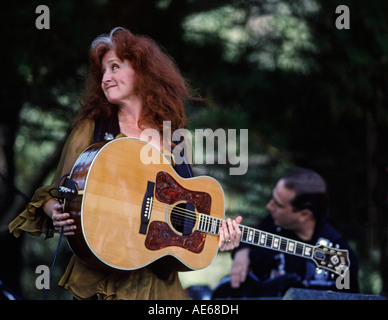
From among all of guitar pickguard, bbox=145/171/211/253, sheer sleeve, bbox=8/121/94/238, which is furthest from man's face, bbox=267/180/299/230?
sheer sleeve, bbox=8/121/94/238

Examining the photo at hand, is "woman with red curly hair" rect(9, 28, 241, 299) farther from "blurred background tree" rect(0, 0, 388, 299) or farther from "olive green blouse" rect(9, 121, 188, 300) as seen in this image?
"blurred background tree" rect(0, 0, 388, 299)

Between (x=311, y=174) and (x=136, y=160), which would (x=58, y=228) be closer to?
(x=136, y=160)

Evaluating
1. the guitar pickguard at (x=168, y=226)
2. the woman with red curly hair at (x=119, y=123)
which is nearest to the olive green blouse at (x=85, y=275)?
the woman with red curly hair at (x=119, y=123)

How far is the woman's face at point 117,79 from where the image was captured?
2086 mm

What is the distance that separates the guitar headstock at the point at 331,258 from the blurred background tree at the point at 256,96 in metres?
0.92

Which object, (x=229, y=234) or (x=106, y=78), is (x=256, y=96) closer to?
(x=229, y=234)

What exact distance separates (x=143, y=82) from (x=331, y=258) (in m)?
1.44

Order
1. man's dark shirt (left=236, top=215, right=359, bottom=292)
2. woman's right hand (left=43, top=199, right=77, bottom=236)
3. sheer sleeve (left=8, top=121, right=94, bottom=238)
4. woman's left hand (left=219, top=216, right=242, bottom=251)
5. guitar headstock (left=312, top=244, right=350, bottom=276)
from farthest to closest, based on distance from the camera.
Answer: man's dark shirt (left=236, top=215, right=359, bottom=292) < guitar headstock (left=312, top=244, right=350, bottom=276) < woman's left hand (left=219, top=216, right=242, bottom=251) < sheer sleeve (left=8, top=121, right=94, bottom=238) < woman's right hand (left=43, top=199, right=77, bottom=236)

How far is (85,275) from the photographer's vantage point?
1.89 m

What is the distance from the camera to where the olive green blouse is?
6.16 feet

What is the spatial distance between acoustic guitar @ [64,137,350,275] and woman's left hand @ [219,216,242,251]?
0.09 feet

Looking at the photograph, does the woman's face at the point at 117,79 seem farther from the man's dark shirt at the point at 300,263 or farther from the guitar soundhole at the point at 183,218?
the man's dark shirt at the point at 300,263

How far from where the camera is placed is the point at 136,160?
1.97 meters

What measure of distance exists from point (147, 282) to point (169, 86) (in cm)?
88
